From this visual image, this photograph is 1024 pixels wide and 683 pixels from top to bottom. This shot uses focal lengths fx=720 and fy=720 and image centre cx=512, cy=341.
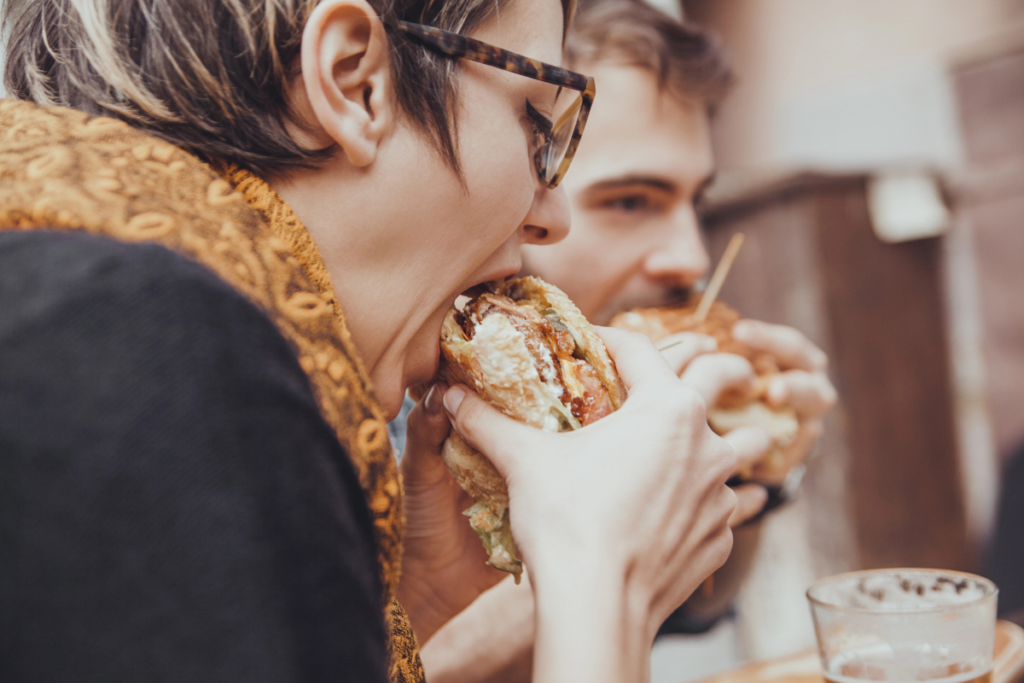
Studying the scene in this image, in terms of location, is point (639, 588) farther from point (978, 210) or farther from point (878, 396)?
point (978, 210)

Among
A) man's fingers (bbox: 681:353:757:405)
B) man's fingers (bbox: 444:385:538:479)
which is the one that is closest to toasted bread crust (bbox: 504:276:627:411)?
man's fingers (bbox: 444:385:538:479)

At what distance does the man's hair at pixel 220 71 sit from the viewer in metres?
0.91

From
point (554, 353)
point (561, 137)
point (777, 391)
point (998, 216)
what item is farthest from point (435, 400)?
point (998, 216)

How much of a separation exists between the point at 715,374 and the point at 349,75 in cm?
123

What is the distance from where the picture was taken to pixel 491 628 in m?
1.71

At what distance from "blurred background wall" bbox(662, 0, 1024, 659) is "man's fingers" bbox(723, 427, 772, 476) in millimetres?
1978

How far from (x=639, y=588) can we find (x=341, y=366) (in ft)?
1.47

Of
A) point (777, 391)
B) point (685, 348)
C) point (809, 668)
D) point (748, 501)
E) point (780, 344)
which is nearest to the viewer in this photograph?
point (809, 668)

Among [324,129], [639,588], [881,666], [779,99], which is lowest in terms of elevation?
[881,666]

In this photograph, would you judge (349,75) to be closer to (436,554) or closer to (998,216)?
(436,554)

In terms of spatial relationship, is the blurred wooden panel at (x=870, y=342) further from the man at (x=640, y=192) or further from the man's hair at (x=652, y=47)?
the man at (x=640, y=192)

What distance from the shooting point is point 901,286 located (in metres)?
4.05

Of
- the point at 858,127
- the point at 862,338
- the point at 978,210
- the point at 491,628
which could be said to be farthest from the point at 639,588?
the point at 858,127

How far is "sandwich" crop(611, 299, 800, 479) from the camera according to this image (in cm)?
196
